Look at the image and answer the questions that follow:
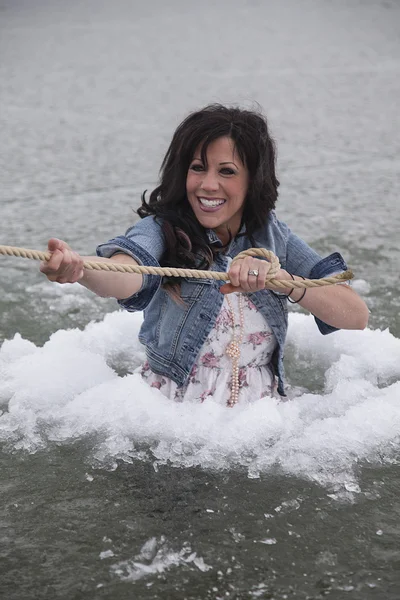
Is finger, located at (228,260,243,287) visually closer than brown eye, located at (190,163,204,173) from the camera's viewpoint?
Yes

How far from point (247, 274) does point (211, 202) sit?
459 millimetres

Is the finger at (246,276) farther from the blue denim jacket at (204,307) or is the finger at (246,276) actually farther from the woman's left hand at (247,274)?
the blue denim jacket at (204,307)

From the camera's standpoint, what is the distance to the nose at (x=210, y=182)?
2545mm

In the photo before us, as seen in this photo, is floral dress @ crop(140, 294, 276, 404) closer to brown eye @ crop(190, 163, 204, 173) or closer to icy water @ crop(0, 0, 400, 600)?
icy water @ crop(0, 0, 400, 600)

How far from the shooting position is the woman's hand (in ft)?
7.28

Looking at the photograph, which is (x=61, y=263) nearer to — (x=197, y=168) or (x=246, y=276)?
(x=246, y=276)

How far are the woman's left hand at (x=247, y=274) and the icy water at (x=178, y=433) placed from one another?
2.21 feet

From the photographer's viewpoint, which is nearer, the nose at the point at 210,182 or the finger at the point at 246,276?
the finger at the point at 246,276

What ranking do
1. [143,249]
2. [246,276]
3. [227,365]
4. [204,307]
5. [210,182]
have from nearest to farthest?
[246,276] → [143,249] → [210,182] → [204,307] → [227,365]

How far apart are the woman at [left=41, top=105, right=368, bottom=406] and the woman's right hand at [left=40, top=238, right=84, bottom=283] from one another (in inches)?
12.0

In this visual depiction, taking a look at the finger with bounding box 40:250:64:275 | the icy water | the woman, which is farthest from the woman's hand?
the icy water

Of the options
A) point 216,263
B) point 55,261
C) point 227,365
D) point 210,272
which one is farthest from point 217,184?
point 55,261

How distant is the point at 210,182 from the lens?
2549mm

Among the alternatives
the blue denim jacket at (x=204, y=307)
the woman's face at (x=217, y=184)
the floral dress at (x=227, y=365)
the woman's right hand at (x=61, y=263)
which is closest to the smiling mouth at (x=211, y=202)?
the woman's face at (x=217, y=184)
